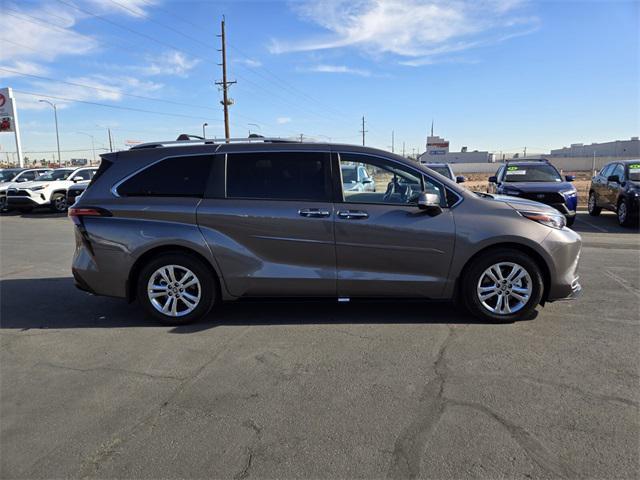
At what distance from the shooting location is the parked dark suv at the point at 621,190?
38.9 ft

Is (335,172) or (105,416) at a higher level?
(335,172)

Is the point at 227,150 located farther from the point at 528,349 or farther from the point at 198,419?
the point at 528,349

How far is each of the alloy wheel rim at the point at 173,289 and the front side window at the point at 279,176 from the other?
A: 941mm

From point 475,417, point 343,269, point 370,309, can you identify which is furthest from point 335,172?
point 475,417

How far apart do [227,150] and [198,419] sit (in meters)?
2.80

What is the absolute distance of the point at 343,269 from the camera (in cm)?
481

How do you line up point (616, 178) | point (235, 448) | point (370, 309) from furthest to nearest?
point (616, 178) < point (370, 309) < point (235, 448)

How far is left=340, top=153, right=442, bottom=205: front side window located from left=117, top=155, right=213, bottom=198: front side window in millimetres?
1446

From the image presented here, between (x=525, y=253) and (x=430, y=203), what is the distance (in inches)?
44.8

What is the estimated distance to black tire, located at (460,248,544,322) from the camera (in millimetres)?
4758

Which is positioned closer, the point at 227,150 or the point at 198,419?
the point at 198,419

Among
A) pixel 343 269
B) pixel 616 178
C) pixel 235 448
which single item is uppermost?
pixel 616 178

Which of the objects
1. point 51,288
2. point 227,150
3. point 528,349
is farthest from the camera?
point 51,288

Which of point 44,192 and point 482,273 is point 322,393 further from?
point 44,192
